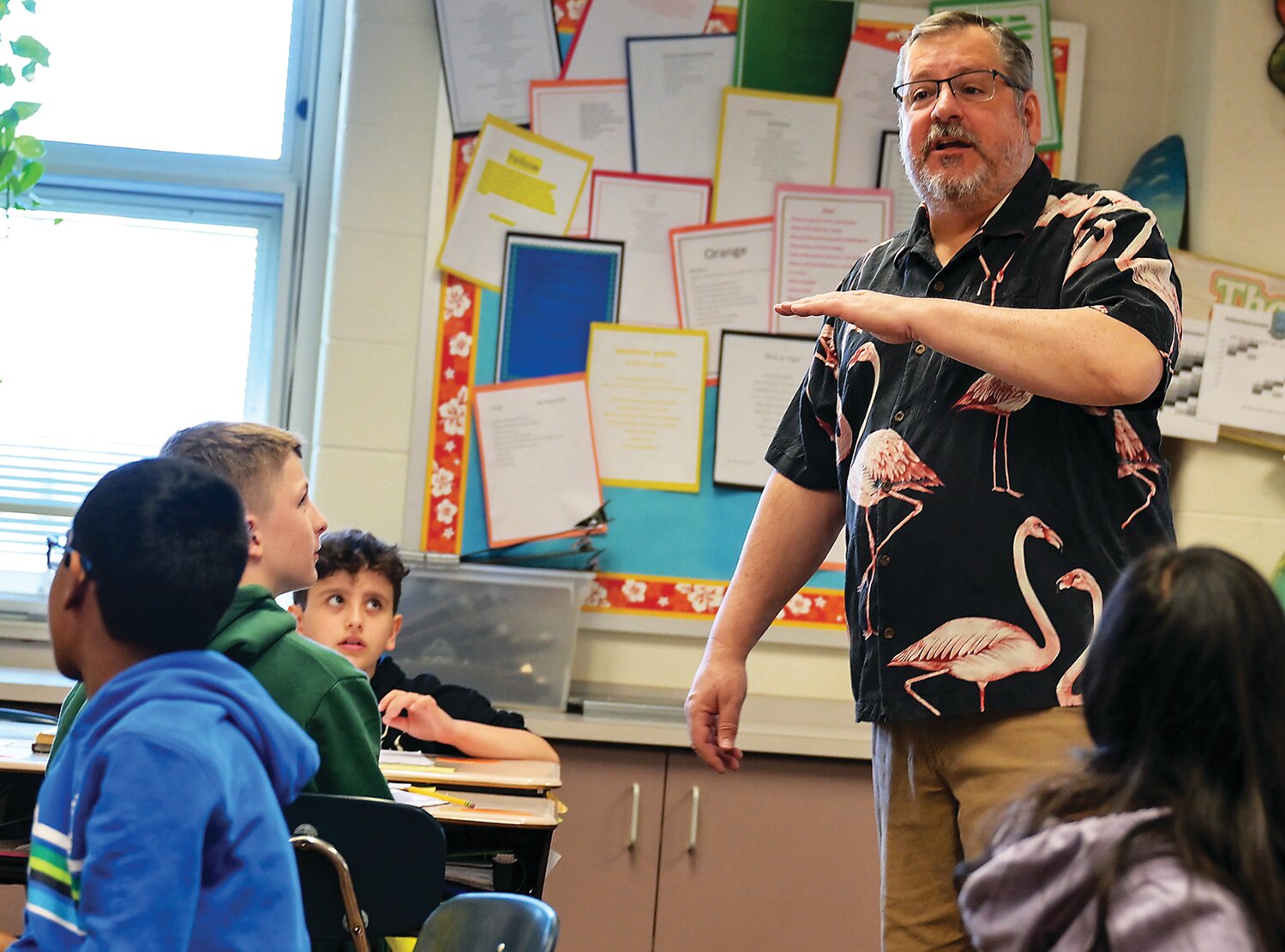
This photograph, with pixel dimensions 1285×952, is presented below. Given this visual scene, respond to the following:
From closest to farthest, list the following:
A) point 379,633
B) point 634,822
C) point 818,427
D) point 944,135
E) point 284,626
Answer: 1. point 284,626
2. point 944,135
3. point 818,427
4. point 379,633
5. point 634,822

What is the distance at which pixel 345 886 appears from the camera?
146 centimetres

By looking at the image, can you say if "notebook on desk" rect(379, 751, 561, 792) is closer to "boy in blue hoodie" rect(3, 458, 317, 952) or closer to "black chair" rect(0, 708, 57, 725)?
"black chair" rect(0, 708, 57, 725)

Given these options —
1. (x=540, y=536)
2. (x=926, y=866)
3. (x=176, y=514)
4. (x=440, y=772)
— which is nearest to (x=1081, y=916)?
(x=926, y=866)

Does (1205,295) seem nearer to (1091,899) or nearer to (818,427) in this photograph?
(818,427)

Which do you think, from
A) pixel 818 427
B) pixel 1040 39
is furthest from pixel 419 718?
pixel 1040 39

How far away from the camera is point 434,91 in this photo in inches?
124

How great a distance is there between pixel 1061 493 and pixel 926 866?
0.43 m

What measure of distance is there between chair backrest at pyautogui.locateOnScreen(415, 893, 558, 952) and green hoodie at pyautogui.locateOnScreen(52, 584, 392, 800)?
0.64ft

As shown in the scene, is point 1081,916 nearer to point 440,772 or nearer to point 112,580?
point 112,580

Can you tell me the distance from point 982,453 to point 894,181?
1918 mm

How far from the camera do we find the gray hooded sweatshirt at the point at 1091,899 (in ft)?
2.73

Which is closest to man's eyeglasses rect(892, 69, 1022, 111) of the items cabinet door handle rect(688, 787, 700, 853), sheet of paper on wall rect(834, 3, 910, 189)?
cabinet door handle rect(688, 787, 700, 853)

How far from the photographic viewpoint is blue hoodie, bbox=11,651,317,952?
100 cm

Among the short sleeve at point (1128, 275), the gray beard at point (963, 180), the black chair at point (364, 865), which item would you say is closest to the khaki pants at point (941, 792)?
the short sleeve at point (1128, 275)
